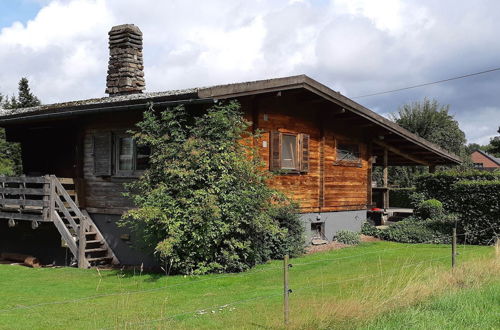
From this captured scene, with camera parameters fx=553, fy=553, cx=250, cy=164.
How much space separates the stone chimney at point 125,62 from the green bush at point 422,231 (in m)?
10.00

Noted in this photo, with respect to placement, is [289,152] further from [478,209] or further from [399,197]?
[399,197]

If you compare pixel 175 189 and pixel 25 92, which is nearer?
pixel 175 189

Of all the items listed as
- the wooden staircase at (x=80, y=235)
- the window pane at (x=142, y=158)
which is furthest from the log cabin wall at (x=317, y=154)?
the wooden staircase at (x=80, y=235)

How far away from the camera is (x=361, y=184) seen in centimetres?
1911

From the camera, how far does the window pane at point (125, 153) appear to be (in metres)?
14.9

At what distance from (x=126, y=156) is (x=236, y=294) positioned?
6561mm

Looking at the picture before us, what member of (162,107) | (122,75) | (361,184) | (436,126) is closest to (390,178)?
(436,126)

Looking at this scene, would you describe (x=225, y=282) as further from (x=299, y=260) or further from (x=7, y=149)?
(x=7, y=149)

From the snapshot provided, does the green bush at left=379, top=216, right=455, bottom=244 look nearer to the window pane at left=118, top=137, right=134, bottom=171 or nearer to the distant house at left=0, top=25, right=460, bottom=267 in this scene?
the distant house at left=0, top=25, right=460, bottom=267

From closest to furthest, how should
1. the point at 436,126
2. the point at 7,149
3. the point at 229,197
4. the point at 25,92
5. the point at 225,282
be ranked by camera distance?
the point at 225,282
the point at 229,197
the point at 7,149
the point at 436,126
the point at 25,92

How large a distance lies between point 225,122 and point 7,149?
107 ft

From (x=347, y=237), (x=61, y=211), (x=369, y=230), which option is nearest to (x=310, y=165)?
(x=347, y=237)

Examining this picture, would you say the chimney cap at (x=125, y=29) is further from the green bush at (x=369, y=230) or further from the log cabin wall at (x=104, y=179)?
the green bush at (x=369, y=230)

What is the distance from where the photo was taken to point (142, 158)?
14695 millimetres
